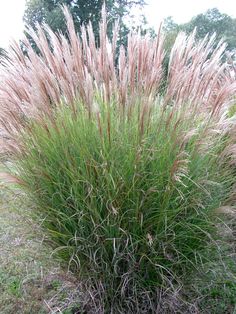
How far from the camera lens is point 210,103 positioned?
6.52 ft

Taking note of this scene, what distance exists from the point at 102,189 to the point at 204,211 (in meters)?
0.54

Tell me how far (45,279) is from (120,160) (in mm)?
781

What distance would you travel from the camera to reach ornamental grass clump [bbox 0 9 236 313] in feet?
5.83

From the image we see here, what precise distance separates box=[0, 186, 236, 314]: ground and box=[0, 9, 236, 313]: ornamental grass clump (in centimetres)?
11

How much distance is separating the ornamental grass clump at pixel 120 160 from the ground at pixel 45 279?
0.36 feet

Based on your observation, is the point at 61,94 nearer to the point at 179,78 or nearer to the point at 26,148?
the point at 26,148

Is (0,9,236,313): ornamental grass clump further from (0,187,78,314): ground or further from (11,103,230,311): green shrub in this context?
(0,187,78,314): ground

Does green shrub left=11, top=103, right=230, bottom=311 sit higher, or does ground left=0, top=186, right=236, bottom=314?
Result: green shrub left=11, top=103, right=230, bottom=311

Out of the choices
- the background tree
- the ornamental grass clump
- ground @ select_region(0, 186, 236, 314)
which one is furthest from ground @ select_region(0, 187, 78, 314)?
the background tree

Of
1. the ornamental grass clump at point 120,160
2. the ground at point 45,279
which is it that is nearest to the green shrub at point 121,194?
the ornamental grass clump at point 120,160

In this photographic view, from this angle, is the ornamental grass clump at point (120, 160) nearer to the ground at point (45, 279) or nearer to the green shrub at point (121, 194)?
the green shrub at point (121, 194)

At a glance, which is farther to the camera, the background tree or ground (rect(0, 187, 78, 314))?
the background tree

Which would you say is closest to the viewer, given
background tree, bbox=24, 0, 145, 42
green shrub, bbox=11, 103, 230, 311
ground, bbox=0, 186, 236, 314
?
green shrub, bbox=11, 103, 230, 311

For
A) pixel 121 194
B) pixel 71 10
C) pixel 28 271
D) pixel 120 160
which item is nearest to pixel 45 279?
pixel 28 271
